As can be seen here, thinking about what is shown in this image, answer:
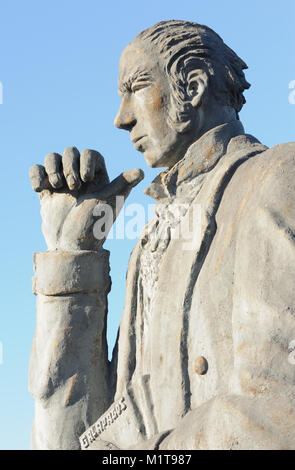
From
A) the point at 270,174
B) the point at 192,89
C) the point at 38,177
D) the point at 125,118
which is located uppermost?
the point at 192,89

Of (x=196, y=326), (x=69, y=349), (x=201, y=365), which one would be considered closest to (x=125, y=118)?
(x=196, y=326)

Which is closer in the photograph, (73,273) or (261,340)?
(261,340)

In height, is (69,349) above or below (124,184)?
below

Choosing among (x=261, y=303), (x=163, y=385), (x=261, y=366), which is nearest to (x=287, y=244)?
(x=261, y=303)

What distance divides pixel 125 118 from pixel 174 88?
39 centimetres

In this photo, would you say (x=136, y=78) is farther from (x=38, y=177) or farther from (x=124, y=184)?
(x=38, y=177)

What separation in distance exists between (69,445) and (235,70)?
2641 millimetres

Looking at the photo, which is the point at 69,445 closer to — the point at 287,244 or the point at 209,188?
the point at 209,188

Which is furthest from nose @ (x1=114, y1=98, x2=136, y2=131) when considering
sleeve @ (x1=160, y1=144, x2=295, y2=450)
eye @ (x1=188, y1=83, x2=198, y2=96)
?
sleeve @ (x1=160, y1=144, x2=295, y2=450)

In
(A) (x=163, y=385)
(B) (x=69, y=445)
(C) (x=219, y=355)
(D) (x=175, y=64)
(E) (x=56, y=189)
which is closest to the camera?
(C) (x=219, y=355)

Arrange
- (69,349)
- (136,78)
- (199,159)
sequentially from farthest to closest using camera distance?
(69,349) < (136,78) < (199,159)

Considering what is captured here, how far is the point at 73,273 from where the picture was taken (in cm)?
637

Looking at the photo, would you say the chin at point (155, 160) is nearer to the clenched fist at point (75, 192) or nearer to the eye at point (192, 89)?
the eye at point (192, 89)

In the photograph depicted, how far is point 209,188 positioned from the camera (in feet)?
17.6
